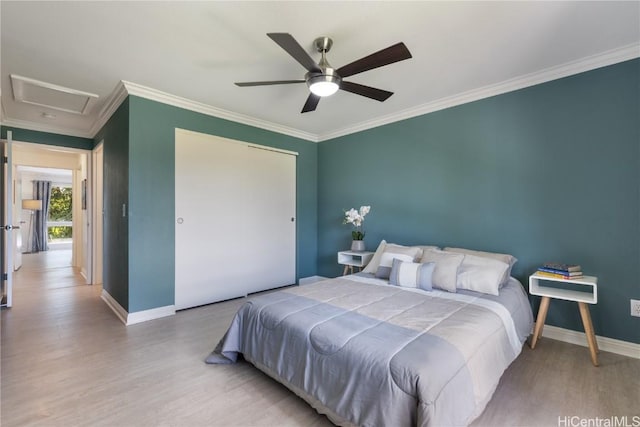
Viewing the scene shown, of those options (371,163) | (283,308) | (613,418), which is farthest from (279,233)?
(613,418)

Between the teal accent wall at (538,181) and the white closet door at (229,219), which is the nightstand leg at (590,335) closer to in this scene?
the teal accent wall at (538,181)

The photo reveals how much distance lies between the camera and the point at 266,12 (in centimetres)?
194

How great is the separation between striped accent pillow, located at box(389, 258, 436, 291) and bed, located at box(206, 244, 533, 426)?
3.1 inches

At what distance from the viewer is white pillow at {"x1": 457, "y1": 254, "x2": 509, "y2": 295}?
8.04 feet

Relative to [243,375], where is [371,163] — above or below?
above

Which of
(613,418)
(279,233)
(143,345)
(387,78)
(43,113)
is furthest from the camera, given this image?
(279,233)

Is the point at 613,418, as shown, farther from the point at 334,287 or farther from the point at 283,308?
the point at 283,308

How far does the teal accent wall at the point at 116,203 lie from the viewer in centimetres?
321

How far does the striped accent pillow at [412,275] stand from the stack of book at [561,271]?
898 mm

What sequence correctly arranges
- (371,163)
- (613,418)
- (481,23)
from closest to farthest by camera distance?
1. (613,418)
2. (481,23)
3. (371,163)

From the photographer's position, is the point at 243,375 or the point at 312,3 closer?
the point at 312,3

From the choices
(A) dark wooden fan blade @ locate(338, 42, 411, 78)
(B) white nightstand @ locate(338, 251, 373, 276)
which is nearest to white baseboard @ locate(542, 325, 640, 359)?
(B) white nightstand @ locate(338, 251, 373, 276)

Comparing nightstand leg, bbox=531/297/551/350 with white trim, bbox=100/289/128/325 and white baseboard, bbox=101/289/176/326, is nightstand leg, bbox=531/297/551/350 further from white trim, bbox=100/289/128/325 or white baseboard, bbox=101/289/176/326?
white trim, bbox=100/289/128/325

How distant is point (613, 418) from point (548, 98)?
2.58 metres
